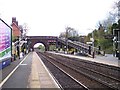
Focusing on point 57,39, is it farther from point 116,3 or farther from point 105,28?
point 116,3

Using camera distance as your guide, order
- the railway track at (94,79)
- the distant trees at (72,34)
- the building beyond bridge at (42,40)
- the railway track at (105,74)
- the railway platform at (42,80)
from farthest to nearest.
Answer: the building beyond bridge at (42,40) → the distant trees at (72,34) → the railway track at (105,74) → the railway track at (94,79) → the railway platform at (42,80)

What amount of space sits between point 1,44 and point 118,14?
5251 centimetres

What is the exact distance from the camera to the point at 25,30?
466 ft

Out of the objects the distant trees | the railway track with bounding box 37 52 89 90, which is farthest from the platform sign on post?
the distant trees

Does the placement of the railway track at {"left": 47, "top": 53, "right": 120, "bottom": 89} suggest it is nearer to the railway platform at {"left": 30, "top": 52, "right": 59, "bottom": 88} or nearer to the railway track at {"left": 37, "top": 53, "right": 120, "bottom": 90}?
the railway track at {"left": 37, "top": 53, "right": 120, "bottom": 90}

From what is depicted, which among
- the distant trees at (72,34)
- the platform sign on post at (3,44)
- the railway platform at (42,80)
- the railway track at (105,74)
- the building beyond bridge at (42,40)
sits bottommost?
the railway track at (105,74)

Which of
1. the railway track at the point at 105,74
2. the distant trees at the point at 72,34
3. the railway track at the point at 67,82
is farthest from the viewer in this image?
the distant trees at the point at 72,34

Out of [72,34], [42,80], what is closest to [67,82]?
[42,80]

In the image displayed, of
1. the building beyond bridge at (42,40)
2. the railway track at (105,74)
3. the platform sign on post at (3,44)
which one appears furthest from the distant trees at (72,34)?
the railway track at (105,74)

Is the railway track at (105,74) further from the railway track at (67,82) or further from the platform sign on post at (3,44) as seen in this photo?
the platform sign on post at (3,44)

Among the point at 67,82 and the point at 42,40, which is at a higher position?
the point at 42,40

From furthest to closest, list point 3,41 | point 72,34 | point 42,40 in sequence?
point 42,40
point 72,34
point 3,41

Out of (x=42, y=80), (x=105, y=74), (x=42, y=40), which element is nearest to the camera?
(x=42, y=80)

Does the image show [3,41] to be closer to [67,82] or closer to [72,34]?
[67,82]
